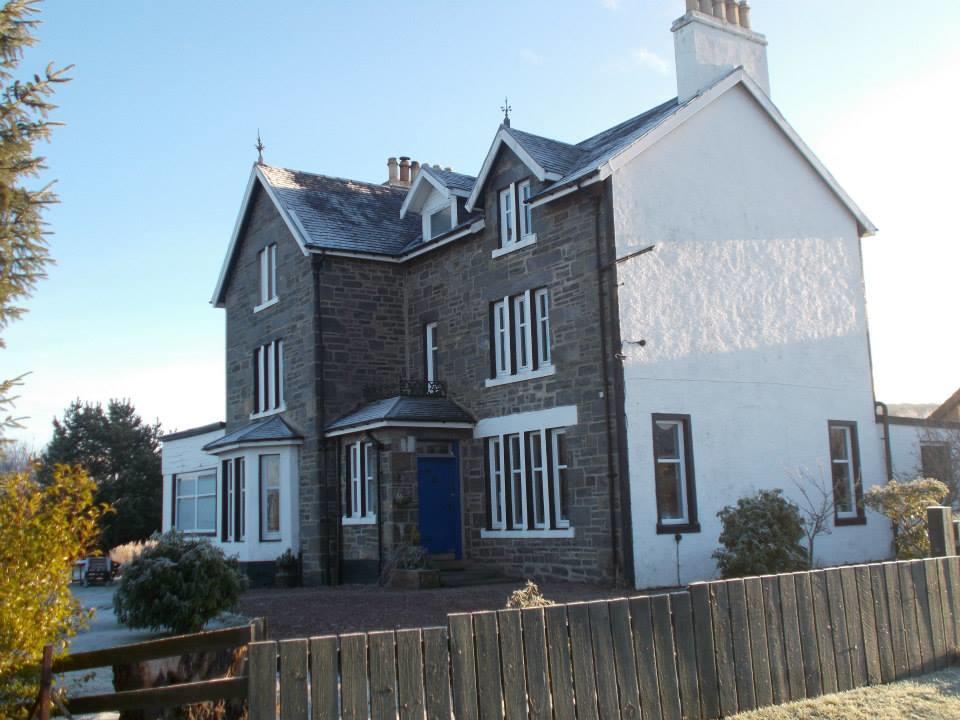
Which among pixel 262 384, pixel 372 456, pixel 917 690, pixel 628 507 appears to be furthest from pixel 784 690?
pixel 262 384

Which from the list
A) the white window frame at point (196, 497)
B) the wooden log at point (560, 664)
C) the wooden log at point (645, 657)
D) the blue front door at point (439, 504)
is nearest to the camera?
the wooden log at point (560, 664)

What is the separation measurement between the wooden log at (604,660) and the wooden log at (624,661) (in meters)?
0.04

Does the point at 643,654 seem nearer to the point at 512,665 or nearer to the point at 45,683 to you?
the point at 512,665

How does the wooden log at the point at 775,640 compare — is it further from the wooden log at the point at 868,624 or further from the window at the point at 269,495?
the window at the point at 269,495

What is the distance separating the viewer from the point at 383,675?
6773mm

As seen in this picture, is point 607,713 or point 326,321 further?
point 326,321

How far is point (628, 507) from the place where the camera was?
17.5 meters

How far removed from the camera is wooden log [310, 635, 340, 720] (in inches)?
258

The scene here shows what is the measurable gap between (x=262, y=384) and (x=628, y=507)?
1265 centimetres

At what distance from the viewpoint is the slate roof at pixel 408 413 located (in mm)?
21031

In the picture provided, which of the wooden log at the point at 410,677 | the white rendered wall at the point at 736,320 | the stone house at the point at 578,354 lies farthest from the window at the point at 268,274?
the wooden log at the point at 410,677

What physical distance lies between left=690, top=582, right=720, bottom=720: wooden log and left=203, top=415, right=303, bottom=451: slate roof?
55.5ft

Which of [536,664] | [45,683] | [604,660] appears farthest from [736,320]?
[45,683]

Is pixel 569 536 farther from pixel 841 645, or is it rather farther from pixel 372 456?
pixel 841 645
